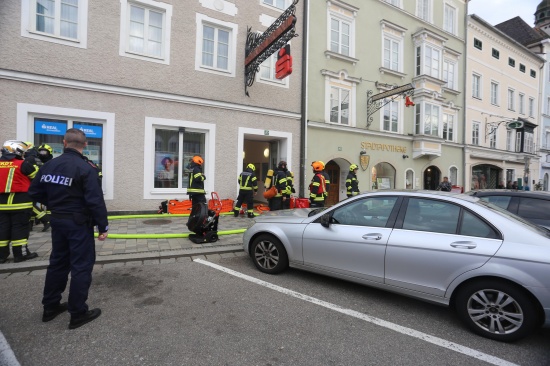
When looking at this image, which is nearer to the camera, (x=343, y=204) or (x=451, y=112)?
(x=343, y=204)

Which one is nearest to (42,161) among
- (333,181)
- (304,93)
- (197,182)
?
(197,182)

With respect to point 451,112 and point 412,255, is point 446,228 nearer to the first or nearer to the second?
point 412,255

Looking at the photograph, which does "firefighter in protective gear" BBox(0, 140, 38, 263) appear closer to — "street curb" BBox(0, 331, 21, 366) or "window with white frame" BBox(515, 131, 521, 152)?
"street curb" BBox(0, 331, 21, 366)

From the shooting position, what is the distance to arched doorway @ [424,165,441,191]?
54.4 feet

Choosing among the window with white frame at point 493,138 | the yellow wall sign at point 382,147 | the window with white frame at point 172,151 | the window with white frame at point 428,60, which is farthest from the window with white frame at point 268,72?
the window with white frame at point 493,138

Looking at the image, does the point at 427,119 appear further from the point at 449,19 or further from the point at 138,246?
the point at 138,246

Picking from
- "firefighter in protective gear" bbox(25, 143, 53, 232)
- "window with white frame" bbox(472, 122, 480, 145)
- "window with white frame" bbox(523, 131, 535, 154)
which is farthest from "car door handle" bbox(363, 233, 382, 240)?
"window with white frame" bbox(523, 131, 535, 154)

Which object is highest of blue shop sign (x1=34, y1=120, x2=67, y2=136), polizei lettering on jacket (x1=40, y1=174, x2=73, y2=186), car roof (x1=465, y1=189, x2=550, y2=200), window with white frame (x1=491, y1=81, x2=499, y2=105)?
window with white frame (x1=491, y1=81, x2=499, y2=105)

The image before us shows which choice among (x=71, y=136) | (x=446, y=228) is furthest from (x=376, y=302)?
(x=71, y=136)

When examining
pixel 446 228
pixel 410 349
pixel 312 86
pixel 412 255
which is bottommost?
pixel 410 349

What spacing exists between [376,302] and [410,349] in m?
0.93

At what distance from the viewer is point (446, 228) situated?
3.26 m

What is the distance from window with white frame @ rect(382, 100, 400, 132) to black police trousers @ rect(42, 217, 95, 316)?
1390 cm

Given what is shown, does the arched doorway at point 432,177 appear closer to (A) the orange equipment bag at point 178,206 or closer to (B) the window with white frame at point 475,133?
(B) the window with white frame at point 475,133
